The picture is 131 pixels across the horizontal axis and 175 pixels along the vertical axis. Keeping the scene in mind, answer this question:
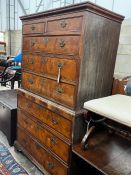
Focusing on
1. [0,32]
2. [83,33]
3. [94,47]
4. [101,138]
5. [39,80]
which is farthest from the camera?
[0,32]

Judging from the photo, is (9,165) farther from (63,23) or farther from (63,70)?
(63,23)

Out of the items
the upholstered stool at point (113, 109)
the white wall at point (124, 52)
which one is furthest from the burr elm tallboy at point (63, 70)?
the white wall at point (124, 52)

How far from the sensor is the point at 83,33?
4.03 ft

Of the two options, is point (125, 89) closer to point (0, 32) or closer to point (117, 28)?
point (117, 28)

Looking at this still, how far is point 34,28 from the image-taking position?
1.67 m

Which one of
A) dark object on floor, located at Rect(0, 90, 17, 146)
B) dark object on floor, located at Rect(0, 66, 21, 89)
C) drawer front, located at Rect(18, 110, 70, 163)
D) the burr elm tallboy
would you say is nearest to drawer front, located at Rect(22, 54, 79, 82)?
the burr elm tallboy

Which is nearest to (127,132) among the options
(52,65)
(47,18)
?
(52,65)

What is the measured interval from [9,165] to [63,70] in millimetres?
1285

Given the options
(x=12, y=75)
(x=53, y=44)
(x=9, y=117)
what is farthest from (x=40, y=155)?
(x=12, y=75)

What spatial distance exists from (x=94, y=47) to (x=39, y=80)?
0.64 m

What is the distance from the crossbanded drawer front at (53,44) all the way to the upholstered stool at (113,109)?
16.5 inches

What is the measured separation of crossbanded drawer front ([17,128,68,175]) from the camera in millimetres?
1559

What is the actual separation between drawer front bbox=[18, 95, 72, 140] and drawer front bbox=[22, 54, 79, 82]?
34 centimetres

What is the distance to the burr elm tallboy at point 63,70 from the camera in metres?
1.28
